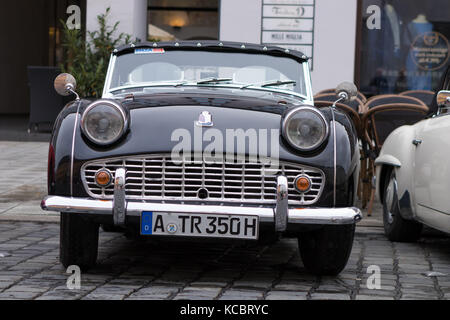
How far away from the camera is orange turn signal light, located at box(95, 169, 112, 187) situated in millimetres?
4676

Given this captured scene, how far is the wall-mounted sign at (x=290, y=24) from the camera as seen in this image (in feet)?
45.4

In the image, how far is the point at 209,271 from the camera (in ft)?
17.1

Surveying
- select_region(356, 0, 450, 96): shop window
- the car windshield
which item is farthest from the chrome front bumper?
select_region(356, 0, 450, 96): shop window

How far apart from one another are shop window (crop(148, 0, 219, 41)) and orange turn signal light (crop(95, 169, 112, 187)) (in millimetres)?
10745

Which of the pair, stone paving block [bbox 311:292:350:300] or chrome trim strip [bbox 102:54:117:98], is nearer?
stone paving block [bbox 311:292:350:300]

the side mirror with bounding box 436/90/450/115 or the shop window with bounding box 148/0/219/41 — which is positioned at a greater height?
the shop window with bounding box 148/0/219/41

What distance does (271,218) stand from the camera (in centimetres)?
462

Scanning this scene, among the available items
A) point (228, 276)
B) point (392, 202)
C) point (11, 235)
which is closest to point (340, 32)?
point (392, 202)

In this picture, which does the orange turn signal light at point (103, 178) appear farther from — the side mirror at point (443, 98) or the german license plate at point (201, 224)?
the side mirror at point (443, 98)

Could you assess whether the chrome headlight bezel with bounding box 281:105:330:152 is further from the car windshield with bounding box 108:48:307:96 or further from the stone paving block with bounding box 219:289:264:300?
the car windshield with bounding box 108:48:307:96

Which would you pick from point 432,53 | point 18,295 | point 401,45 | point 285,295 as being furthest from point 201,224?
point 432,53

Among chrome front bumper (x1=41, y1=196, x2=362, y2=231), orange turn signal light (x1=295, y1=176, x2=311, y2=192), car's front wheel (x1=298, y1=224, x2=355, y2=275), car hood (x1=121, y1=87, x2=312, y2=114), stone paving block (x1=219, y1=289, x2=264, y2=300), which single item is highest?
car hood (x1=121, y1=87, x2=312, y2=114)

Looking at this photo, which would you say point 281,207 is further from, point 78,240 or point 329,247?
point 78,240

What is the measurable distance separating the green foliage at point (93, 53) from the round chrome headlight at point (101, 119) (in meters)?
9.02
